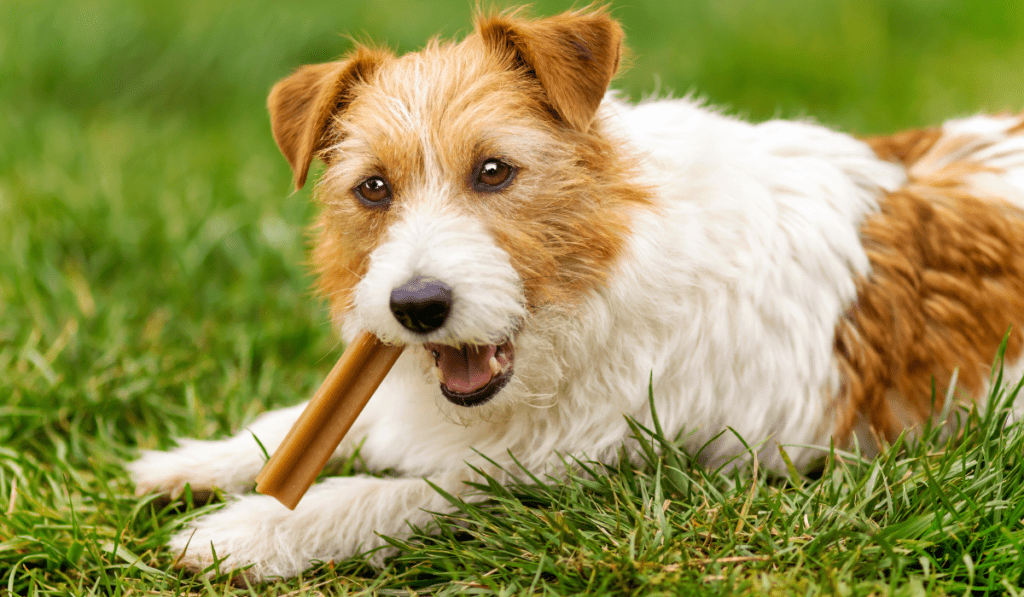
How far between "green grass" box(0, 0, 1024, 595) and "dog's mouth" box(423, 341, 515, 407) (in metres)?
0.37

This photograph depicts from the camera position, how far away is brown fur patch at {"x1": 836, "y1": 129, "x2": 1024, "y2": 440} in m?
2.90

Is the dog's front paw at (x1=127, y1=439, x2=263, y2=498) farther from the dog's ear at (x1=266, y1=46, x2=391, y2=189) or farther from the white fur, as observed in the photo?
the dog's ear at (x1=266, y1=46, x2=391, y2=189)

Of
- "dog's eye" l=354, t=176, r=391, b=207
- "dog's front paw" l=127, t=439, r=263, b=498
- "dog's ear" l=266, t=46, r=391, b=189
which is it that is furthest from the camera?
"dog's front paw" l=127, t=439, r=263, b=498

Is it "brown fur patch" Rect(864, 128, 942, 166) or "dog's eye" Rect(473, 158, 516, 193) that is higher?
"brown fur patch" Rect(864, 128, 942, 166)

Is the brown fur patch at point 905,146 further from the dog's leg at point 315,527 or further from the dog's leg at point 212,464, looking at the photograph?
the dog's leg at point 212,464

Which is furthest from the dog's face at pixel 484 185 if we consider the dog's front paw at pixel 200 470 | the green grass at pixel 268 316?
the dog's front paw at pixel 200 470

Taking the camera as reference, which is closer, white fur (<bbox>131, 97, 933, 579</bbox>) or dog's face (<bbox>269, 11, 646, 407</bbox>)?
dog's face (<bbox>269, 11, 646, 407</bbox>)

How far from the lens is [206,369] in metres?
4.07

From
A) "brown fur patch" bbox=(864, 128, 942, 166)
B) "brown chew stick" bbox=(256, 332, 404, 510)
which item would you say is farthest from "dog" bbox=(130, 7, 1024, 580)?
"brown fur patch" bbox=(864, 128, 942, 166)

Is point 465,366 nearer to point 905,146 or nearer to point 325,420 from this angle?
point 325,420

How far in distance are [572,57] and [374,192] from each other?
2.54 ft

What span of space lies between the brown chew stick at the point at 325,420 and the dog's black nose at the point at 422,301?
1.33 ft

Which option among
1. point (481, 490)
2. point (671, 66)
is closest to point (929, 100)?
point (671, 66)

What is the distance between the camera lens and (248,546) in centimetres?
279
